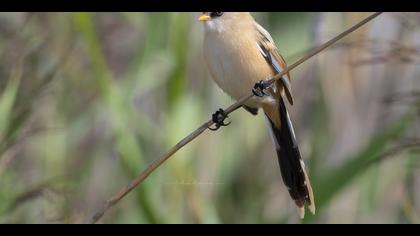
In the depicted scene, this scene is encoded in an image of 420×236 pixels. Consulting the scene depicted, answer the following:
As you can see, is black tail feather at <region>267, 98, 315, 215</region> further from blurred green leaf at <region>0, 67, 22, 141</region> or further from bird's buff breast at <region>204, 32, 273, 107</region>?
blurred green leaf at <region>0, 67, 22, 141</region>

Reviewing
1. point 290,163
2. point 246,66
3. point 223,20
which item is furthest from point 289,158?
point 223,20

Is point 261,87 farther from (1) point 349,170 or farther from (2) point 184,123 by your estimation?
(2) point 184,123

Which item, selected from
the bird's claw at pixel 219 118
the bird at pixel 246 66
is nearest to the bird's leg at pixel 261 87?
the bird at pixel 246 66

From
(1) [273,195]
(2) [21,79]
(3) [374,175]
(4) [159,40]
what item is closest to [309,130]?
(1) [273,195]

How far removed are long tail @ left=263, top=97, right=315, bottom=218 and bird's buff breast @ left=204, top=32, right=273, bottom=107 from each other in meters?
0.09

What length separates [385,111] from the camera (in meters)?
3.74

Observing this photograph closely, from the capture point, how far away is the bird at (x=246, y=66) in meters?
2.52

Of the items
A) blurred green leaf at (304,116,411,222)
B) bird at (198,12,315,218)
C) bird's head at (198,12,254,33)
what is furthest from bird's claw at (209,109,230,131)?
blurred green leaf at (304,116,411,222)

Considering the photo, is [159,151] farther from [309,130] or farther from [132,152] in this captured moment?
[309,130]

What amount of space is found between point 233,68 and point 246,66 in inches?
1.5

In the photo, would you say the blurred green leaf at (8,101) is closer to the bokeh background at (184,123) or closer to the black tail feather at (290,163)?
the bokeh background at (184,123)

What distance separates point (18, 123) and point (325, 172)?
1067mm

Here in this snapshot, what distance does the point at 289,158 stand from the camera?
93.5 inches

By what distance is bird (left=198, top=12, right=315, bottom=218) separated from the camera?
2.52 m
